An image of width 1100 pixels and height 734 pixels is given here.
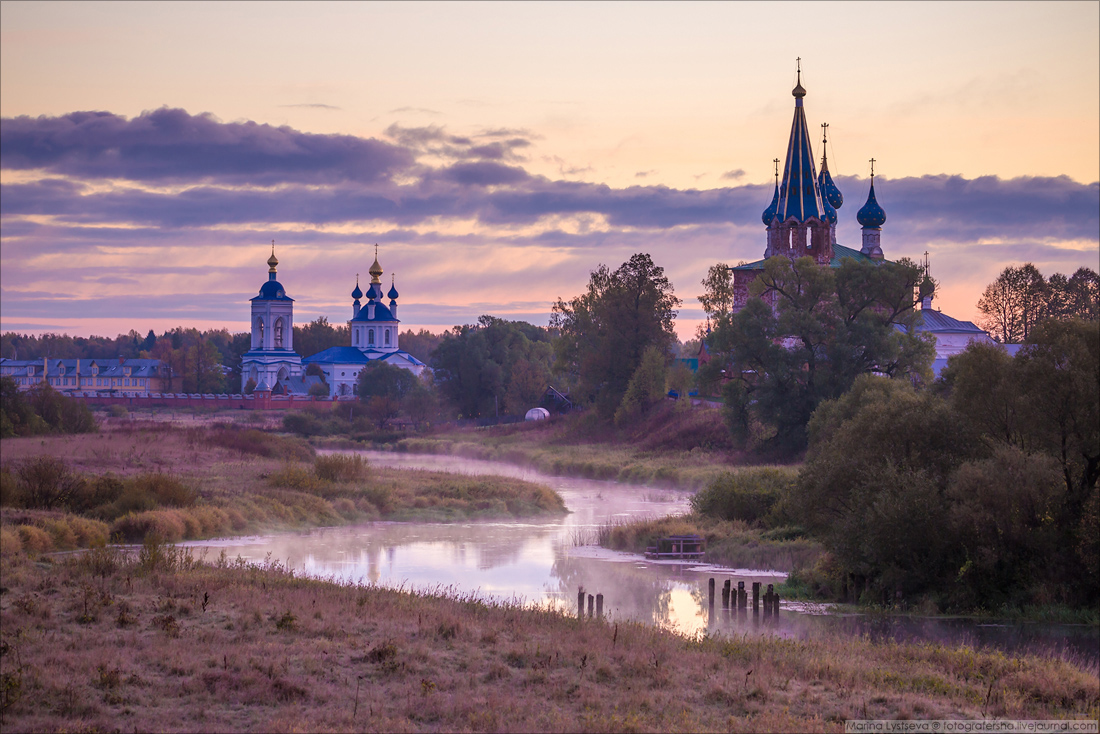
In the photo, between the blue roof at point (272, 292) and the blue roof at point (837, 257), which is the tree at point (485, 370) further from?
the blue roof at point (272, 292)

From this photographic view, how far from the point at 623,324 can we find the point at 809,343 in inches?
979

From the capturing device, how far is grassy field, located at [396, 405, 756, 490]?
59.2 metres

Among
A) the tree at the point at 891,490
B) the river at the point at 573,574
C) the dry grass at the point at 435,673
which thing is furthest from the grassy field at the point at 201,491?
the tree at the point at 891,490

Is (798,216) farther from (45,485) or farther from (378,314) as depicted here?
(378,314)

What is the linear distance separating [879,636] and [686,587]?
7.41 m

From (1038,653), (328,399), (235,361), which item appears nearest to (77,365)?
(235,361)

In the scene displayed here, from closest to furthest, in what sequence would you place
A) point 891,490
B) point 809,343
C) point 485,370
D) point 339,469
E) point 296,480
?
point 891,490
point 296,480
point 339,469
point 809,343
point 485,370

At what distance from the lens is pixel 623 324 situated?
7962 centimetres

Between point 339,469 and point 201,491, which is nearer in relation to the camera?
point 201,491

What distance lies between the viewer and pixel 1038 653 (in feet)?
60.8

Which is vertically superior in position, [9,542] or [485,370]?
[485,370]

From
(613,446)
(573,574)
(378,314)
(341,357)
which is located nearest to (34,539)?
(573,574)

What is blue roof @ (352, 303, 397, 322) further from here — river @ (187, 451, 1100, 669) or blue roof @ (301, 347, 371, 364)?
river @ (187, 451, 1100, 669)

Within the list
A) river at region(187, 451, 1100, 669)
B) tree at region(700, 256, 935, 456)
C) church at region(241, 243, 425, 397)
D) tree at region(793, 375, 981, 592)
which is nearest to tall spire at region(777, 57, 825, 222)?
tree at region(700, 256, 935, 456)
